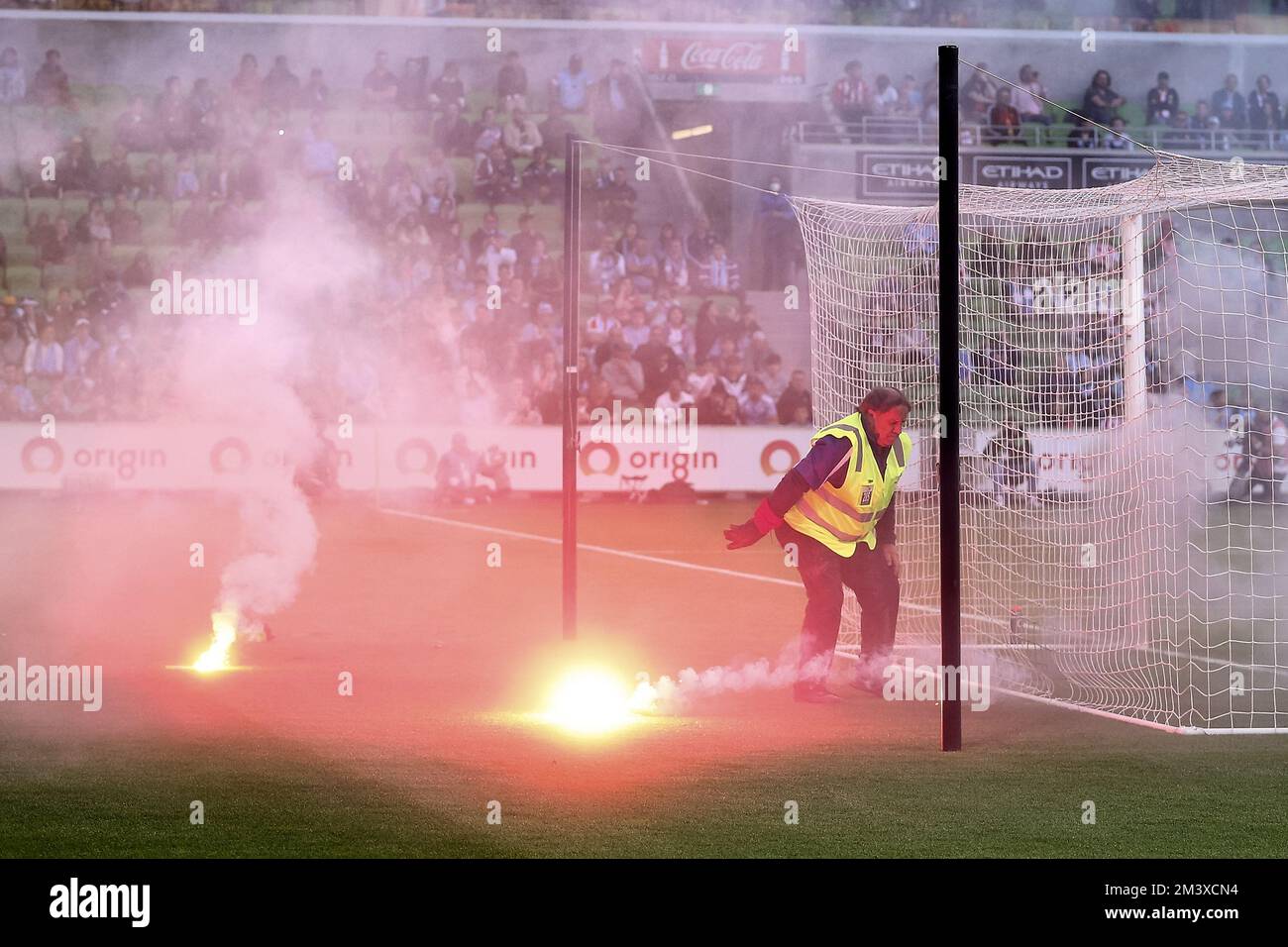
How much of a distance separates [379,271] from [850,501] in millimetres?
15297

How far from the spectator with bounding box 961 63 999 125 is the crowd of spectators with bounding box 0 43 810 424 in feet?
15.9

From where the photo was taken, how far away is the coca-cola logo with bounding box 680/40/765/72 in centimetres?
2697

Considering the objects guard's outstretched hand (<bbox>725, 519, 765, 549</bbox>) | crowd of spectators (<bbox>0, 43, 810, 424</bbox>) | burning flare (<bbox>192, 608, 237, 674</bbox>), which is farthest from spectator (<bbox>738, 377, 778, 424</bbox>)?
guard's outstretched hand (<bbox>725, 519, 765, 549</bbox>)

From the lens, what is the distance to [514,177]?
26.3 metres

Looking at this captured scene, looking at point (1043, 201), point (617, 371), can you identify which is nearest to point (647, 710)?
point (1043, 201)

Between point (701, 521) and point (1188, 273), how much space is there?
8117 millimetres

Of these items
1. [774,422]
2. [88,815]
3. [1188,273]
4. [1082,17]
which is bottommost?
[88,815]

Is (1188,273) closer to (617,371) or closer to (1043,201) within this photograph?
(617,371)

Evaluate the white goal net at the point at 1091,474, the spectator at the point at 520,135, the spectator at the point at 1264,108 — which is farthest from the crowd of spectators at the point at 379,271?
the spectator at the point at 1264,108

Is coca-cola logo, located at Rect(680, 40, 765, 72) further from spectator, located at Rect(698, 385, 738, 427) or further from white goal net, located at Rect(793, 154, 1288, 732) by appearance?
white goal net, located at Rect(793, 154, 1288, 732)

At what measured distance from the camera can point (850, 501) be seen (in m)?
8.54

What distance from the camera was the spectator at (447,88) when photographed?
83.9ft

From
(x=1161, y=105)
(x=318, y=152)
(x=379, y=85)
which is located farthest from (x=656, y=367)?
(x=1161, y=105)

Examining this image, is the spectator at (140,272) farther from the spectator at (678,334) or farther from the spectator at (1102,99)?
the spectator at (1102,99)
